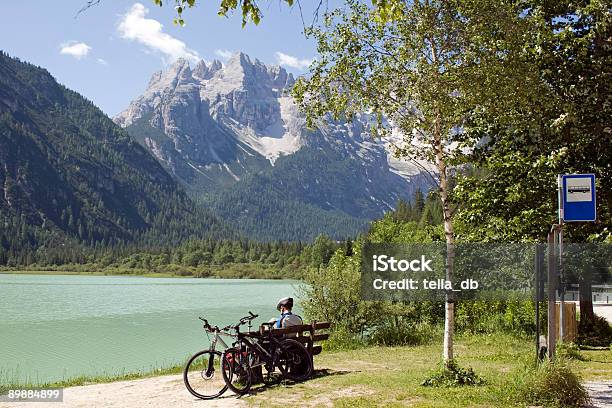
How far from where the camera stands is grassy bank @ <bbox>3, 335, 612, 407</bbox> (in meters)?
11.8

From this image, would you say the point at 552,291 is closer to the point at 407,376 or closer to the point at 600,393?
the point at 600,393

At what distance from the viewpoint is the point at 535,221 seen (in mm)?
20094

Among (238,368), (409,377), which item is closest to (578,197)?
(409,377)

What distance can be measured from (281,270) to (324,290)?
15599 cm

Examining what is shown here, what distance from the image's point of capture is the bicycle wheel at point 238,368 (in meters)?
12.9

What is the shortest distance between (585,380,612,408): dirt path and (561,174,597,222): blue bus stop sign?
337 cm

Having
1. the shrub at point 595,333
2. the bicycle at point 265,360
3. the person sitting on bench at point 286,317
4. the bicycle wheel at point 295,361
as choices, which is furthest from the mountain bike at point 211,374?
the shrub at point 595,333

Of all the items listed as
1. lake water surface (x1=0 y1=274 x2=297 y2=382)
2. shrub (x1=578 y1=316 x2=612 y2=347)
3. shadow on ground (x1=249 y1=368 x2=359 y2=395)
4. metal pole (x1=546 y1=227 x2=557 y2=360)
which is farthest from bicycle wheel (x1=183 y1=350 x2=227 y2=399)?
shrub (x1=578 y1=316 x2=612 y2=347)

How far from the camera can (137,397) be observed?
13.2 meters

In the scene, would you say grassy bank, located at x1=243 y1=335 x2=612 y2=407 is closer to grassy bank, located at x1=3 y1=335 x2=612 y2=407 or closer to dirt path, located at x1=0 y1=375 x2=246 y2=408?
grassy bank, located at x1=3 y1=335 x2=612 y2=407

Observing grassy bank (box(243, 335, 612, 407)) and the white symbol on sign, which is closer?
the white symbol on sign

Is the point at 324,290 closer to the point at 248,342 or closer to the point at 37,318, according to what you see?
the point at 248,342

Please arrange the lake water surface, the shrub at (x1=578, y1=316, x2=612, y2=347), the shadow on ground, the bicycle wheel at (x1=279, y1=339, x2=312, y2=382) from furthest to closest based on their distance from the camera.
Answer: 1. the lake water surface
2. the shrub at (x1=578, y1=316, x2=612, y2=347)
3. the bicycle wheel at (x1=279, y1=339, x2=312, y2=382)
4. the shadow on ground

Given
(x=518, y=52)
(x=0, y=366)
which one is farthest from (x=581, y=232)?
(x=0, y=366)
